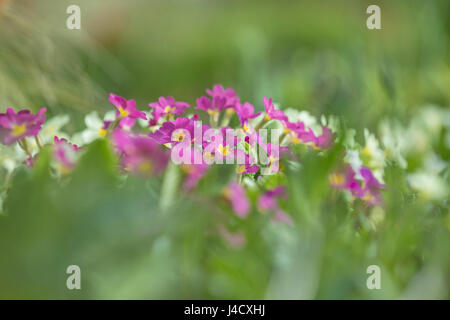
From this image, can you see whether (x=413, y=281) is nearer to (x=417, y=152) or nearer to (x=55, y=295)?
(x=55, y=295)

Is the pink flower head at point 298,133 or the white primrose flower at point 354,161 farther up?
the pink flower head at point 298,133

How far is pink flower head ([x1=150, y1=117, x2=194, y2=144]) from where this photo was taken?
0.42 metres

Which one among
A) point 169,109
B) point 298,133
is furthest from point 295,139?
point 169,109

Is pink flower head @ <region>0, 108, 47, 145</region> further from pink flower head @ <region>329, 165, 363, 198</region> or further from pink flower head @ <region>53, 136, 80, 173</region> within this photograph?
pink flower head @ <region>329, 165, 363, 198</region>

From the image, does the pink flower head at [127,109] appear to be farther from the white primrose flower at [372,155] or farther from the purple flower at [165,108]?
the white primrose flower at [372,155]

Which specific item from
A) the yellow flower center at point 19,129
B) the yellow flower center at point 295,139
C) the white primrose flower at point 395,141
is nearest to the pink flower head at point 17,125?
the yellow flower center at point 19,129

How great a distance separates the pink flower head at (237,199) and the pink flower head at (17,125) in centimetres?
17

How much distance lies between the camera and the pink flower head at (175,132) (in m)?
0.42

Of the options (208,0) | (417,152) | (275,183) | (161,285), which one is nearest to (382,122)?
(417,152)

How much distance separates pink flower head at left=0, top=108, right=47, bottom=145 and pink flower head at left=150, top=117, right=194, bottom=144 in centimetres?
10

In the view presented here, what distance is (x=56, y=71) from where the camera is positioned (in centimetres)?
96

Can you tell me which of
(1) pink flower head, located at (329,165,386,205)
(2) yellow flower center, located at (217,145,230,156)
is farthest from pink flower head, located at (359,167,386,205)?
(2) yellow flower center, located at (217,145,230,156)

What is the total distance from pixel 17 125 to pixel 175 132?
122mm

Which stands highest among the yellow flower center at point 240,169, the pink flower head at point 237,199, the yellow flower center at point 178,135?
the yellow flower center at point 178,135
